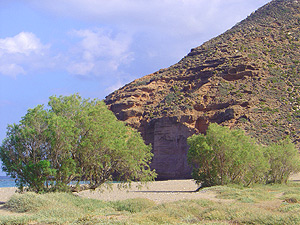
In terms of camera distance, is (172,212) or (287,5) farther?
(287,5)

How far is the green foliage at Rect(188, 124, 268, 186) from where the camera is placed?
29.2m

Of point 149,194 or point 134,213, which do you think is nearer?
point 134,213

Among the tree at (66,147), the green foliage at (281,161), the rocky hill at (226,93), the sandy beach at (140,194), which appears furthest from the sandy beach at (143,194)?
the rocky hill at (226,93)

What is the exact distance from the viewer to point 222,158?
29.9 m

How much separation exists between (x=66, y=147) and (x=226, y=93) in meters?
50.6

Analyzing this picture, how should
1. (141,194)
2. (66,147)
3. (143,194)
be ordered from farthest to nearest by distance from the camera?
(141,194) < (143,194) < (66,147)

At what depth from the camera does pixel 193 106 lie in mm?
65062

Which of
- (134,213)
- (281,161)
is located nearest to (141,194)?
(134,213)

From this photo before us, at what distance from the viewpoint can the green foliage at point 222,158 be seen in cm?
2920

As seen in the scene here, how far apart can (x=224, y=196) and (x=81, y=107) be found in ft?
32.9

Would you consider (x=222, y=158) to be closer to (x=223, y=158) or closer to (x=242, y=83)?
(x=223, y=158)

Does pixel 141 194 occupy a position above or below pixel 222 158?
below

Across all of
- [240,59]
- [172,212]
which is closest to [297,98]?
[240,59]

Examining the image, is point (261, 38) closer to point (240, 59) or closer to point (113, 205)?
point (240, 59)
